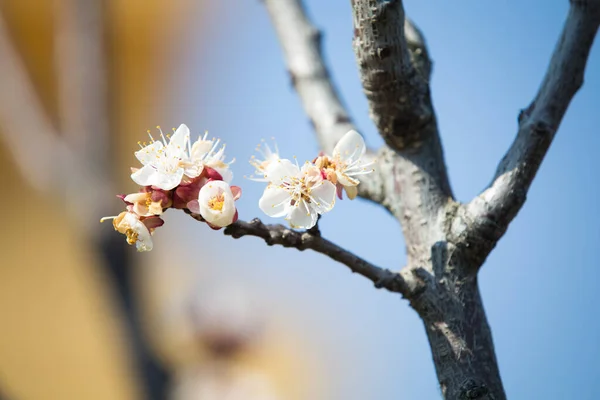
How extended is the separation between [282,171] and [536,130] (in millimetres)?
364

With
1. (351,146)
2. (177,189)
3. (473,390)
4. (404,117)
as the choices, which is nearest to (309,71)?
(404,117)

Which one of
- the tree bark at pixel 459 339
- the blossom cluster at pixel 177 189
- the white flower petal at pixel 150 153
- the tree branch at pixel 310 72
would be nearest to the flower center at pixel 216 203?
the blossom cluster at pixel 177 189

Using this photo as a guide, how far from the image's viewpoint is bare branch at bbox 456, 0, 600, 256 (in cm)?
82

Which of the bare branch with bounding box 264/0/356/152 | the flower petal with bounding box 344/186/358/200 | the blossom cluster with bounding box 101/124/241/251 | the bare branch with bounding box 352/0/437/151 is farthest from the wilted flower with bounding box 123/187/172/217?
the bare branch with bounding box 264/0/356/152

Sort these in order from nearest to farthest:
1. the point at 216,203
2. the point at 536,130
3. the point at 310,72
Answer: the point at 216,203 → the point at 536,130 → the point at 310,72

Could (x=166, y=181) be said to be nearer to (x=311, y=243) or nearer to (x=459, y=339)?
(x=311, y=243)

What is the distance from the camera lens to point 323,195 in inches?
29.1

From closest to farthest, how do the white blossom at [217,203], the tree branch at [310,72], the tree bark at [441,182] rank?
the white blossom at [217,203], the tree bark at [441,182], the tree branch at [310,72]

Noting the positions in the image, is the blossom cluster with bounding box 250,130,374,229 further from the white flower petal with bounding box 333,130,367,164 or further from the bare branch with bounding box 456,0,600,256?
the bare branch with bounding box 456,0,600,256

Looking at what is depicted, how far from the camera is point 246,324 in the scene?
1.72m

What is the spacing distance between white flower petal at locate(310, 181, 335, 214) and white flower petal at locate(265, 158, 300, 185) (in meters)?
0.03

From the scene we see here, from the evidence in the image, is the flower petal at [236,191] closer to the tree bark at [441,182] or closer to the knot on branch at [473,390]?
the tree bark at [441,182]

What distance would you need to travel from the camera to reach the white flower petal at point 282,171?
747 millimetres

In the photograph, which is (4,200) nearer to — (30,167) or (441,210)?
(30,167)
